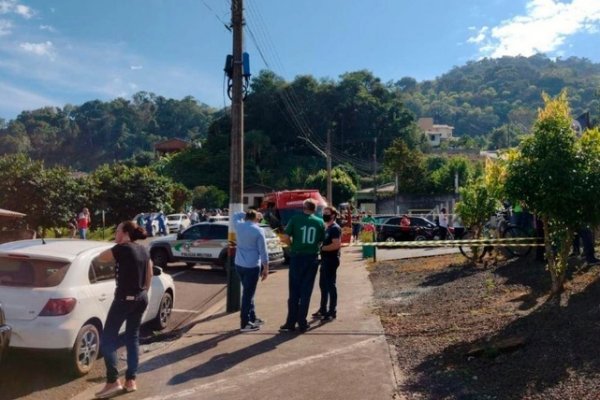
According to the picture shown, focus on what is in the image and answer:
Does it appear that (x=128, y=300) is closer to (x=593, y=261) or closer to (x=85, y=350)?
(x=85, y=350)

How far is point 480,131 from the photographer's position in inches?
7215

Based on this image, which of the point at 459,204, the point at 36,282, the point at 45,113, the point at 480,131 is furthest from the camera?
the point at 480,131

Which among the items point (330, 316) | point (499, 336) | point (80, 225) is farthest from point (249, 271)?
point (80, 225)

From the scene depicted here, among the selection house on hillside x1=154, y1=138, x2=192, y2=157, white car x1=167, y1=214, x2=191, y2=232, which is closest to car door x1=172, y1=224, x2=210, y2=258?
white car x1=167, y1=214, x2=191, y2=232

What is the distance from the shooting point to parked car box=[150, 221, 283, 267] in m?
16.3

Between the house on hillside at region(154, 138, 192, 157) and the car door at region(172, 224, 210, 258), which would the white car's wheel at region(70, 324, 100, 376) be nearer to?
the car door at region(172, 224, 210, 258)

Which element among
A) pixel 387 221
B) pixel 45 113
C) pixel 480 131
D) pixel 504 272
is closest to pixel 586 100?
pixel 480 131

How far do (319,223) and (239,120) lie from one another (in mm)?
3249

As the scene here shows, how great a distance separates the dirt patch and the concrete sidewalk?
340mm

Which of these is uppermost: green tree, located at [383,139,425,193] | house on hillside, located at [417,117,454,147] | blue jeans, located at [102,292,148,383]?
house on hillside, located at [417,117,454,147]

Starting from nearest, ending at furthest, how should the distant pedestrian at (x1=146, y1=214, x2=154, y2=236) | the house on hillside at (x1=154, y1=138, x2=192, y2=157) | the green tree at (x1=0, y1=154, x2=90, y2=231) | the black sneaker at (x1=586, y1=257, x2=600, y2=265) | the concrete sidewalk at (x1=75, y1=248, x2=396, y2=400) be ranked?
the concrete sidewalk at (x1=75, y1=248, x2=396, y2=400) < the black sneaker at (x1=586, y1=257, x2=600, y2=265) < the green tree at (x1=0, y1=154, x2=90, y2=231) < the distant pedestrian at (x1=146, y1=214, x2=154, y2=236) < the house on hillside at (x1=154, y1=138, x2=192, y2=157)

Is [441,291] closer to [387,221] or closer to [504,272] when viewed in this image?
[504,272]

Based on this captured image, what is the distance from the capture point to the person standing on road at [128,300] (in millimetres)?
5879

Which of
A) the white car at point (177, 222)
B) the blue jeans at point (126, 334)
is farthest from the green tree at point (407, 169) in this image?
the blue jeans at point (126, 334)
